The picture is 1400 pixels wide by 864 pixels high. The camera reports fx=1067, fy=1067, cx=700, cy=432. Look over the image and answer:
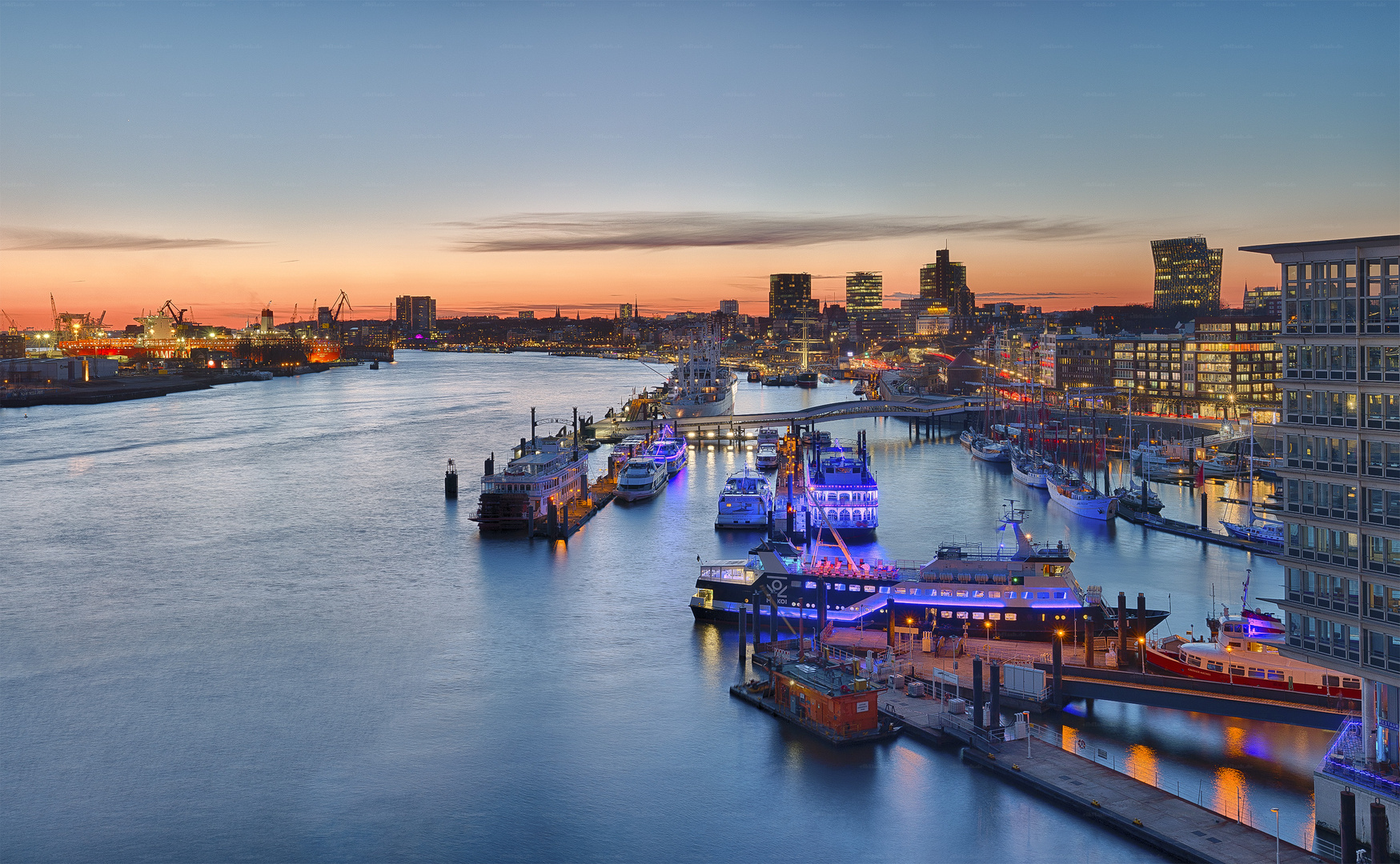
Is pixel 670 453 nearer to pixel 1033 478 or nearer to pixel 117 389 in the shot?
pixel 1033 478

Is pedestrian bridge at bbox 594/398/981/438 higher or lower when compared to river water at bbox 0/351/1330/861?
higher

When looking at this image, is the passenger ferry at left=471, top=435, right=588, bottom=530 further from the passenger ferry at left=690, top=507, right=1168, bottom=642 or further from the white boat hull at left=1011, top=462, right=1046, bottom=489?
the white boat hull at left=1011, top=462, right=1046, bottom=489

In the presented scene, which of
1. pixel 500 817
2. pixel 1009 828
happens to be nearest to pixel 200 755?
pixel 500 817

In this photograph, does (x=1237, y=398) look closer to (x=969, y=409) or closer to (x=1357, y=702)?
(x=969, y=409)

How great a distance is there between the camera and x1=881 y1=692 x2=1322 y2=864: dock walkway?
34.1 feet

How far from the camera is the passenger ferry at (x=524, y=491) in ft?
92.3

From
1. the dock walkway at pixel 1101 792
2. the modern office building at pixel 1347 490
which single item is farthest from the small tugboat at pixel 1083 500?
the modern office building at pixel 1347 490

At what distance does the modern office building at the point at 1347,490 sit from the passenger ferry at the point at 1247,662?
338cm

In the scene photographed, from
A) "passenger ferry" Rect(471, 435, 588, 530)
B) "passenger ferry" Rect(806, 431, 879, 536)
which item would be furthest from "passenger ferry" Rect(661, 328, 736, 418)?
"passenger ferry" Rect(806, 431, 879, 536)

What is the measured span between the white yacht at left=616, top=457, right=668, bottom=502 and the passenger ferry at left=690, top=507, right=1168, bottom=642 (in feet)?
47.5

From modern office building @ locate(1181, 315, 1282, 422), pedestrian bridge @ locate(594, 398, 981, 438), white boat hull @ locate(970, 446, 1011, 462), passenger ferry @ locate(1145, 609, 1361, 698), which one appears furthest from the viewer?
modern office building @ locate(1181, 315, 1282, 422)

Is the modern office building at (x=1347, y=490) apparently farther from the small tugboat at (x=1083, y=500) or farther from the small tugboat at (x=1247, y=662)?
the small tugboat at (x=1083, y=500)

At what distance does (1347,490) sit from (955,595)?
774cm

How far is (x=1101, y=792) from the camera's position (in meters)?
11.7
